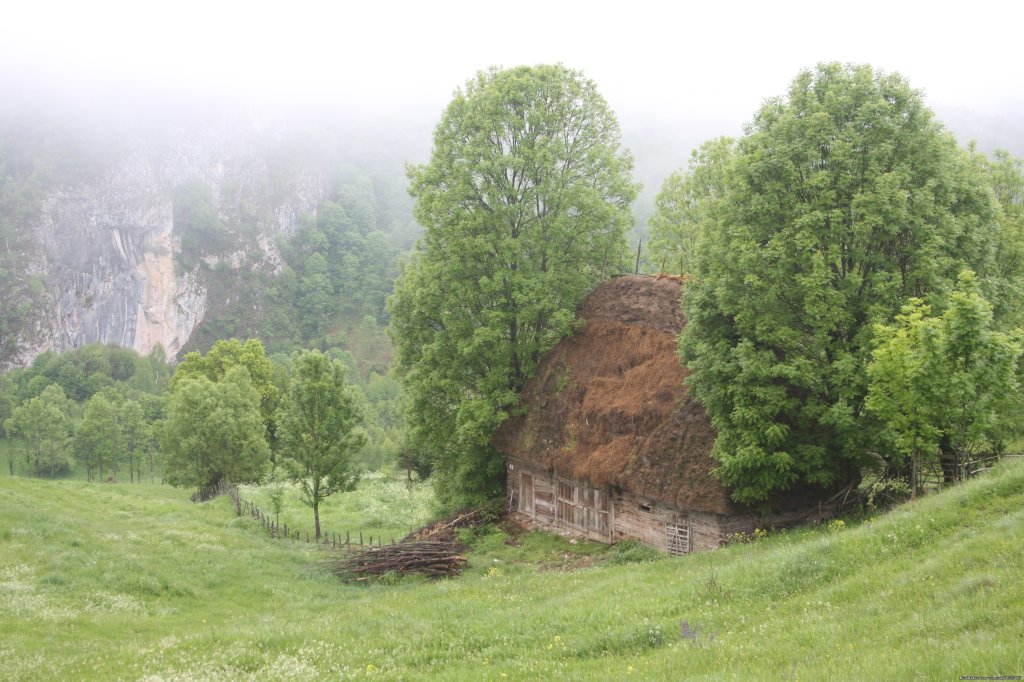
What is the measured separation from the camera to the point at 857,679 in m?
7.16

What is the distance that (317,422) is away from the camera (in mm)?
31188

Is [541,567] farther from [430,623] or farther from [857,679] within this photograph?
[857,679]

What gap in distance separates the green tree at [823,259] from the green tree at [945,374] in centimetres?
145

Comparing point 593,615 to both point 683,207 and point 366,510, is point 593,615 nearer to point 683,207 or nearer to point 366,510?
point 683,207

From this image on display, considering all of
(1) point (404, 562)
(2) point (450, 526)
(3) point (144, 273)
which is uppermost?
(3) point (144, 273)

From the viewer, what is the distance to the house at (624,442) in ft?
69.7

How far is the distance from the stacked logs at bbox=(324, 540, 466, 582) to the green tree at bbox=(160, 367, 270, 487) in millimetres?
27724

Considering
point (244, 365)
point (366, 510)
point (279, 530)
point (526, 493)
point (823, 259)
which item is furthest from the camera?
point (244, 365)

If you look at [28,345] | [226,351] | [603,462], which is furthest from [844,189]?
[28,345]

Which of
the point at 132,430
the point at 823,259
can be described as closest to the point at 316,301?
the point at 132,430

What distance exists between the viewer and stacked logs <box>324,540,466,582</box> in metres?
22.2

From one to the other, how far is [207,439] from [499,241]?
2964cm

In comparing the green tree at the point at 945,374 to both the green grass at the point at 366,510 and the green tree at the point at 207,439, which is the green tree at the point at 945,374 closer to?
the green grass at the point at 366,510

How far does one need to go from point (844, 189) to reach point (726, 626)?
511 inches
